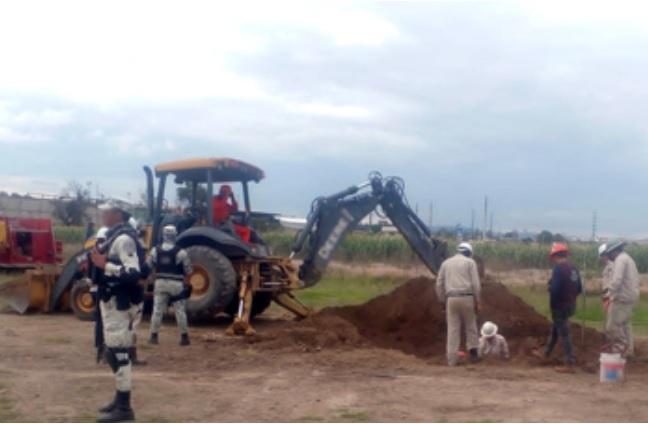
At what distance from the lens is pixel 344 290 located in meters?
27.4

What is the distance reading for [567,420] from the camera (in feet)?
27.5

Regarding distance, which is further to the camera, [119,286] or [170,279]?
[170,279]

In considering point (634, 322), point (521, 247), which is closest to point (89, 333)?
point (634, 322)

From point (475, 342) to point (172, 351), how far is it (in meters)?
4.32

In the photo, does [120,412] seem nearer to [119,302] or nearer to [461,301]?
[119,302]

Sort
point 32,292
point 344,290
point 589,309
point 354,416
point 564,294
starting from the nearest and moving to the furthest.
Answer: point 354,416, point 564,294, point 32,292, point 589,309, point 344,290

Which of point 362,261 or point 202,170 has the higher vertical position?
point 202,170

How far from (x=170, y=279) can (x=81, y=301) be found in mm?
4533

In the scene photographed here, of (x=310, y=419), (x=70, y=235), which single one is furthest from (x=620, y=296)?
(x=70, y=235)

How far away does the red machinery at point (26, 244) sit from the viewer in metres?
28.7

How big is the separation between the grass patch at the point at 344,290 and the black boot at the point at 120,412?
1350 cm

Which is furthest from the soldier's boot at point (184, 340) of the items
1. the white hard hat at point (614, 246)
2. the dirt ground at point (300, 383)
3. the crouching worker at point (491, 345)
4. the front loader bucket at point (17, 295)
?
the white hard hat at point (614, 246)

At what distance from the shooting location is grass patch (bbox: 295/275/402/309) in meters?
23.8

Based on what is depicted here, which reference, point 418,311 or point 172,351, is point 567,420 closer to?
point 172,351
